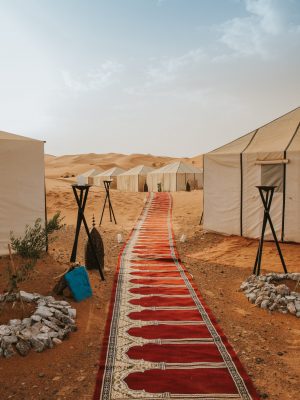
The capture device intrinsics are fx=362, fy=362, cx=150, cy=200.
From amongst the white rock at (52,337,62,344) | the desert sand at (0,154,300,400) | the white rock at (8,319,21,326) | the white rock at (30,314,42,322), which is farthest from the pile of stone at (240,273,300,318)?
the white rock at (8,319,21,326)

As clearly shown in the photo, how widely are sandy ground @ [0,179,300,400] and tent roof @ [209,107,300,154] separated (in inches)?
105

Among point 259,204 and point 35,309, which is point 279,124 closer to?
point 259,204

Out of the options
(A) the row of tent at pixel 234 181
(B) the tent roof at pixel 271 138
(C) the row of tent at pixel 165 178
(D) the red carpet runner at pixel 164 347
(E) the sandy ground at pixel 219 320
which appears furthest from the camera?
(C) the row of tent at pixel 165 178

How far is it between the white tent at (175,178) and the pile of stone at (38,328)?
21.5 m

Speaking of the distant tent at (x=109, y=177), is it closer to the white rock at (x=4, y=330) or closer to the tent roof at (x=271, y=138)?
the tent roof at (x=271, y=138)

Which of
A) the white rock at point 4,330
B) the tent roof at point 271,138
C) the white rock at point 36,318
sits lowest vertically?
the white rock at point 4,330

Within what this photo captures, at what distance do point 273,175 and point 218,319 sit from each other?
5.78 m

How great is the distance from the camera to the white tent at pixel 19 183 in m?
7.78

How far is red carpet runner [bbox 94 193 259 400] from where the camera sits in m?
3.43

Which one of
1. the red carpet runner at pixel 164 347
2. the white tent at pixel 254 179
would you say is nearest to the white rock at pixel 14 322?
the red carpet runner at pixel 164 347

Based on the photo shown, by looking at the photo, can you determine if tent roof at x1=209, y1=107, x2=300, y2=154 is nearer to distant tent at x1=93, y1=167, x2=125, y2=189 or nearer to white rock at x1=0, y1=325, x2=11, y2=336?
white rock at x1=0, y1=325, x2=11, y2=336

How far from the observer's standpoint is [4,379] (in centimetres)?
361

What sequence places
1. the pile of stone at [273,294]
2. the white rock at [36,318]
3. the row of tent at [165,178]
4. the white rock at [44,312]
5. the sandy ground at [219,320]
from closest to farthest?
the sandy ground at [219,320], the white rock at [36,318], the white rock at [44,312], the pile of stone at [273,294], the row of tent at [165,178]

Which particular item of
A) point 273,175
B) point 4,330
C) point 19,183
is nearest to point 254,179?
point 273,175
